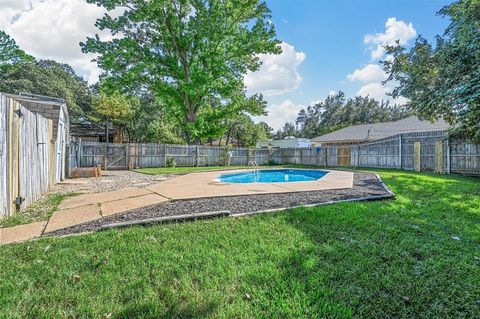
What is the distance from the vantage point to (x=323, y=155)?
19.5 metres

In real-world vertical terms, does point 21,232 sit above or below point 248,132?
below

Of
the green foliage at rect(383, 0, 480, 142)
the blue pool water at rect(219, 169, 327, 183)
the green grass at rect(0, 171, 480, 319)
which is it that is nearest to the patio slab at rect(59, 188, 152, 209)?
the green grass at rect(0, 171, 480, 319)

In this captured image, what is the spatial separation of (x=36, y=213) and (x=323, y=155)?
18198mm

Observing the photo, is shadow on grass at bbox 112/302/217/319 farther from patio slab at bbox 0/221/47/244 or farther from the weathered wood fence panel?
the weathered wood fence panel

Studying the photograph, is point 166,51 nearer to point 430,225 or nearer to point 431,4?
point 431,4

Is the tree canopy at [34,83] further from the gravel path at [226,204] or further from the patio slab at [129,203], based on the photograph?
the gravel path at [226,204]

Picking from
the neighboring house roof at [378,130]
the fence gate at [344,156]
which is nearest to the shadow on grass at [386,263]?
the fence gate at [344,156]

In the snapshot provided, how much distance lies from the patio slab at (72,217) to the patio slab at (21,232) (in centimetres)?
10

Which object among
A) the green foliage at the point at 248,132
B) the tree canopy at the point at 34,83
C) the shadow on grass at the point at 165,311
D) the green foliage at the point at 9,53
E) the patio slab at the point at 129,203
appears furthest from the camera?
the green foliage at the point at 248,132

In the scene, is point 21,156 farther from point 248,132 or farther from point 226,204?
point 248,132

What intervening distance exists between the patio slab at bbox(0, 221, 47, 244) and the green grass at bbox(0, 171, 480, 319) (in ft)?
1.06

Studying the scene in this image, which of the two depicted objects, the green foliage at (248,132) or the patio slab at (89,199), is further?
the green foliage at (248,132)

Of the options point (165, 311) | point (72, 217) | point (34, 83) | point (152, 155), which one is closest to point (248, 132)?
point (152, 155)

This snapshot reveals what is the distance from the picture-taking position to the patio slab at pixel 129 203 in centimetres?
411
